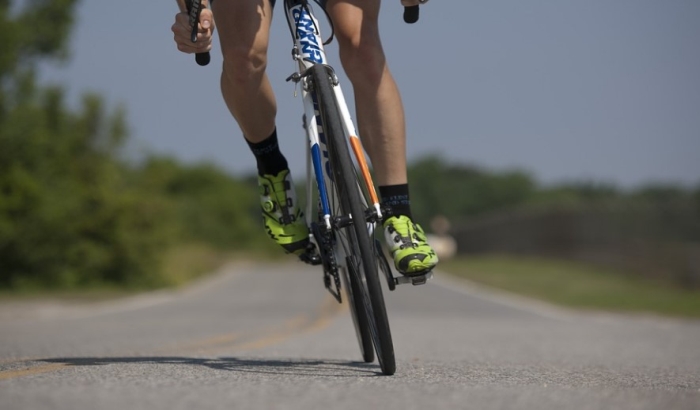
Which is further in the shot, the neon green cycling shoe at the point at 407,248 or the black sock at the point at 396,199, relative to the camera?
the black sock at the point at 396,199

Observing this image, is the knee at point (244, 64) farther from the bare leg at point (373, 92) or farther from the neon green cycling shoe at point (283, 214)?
the neon green cycling shoe at point (283, 214)

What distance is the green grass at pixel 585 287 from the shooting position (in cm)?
2181

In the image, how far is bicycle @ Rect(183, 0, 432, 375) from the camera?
4.05m

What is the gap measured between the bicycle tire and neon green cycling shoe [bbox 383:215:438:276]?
0.58ft

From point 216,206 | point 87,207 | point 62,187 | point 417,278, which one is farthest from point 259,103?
point 216,206

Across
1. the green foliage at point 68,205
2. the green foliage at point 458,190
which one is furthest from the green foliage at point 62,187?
the green foliage at point 458,190

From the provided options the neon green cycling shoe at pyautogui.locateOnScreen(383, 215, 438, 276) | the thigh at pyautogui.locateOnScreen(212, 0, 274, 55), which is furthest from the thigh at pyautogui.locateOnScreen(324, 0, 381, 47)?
the neon green cycling shoe at pyautogui.locateOnScreen(383, 215, 438, 276)

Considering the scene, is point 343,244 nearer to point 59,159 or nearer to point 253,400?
point 253,400

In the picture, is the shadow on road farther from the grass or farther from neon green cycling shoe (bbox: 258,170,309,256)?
the grass

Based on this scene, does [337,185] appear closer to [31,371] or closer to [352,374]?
[352,374]

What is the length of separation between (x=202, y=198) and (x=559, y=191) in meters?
48.7

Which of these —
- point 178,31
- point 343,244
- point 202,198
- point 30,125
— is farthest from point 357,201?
point 202,198

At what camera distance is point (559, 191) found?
15362 centimetres

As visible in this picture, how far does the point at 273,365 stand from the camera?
475 centimetres
